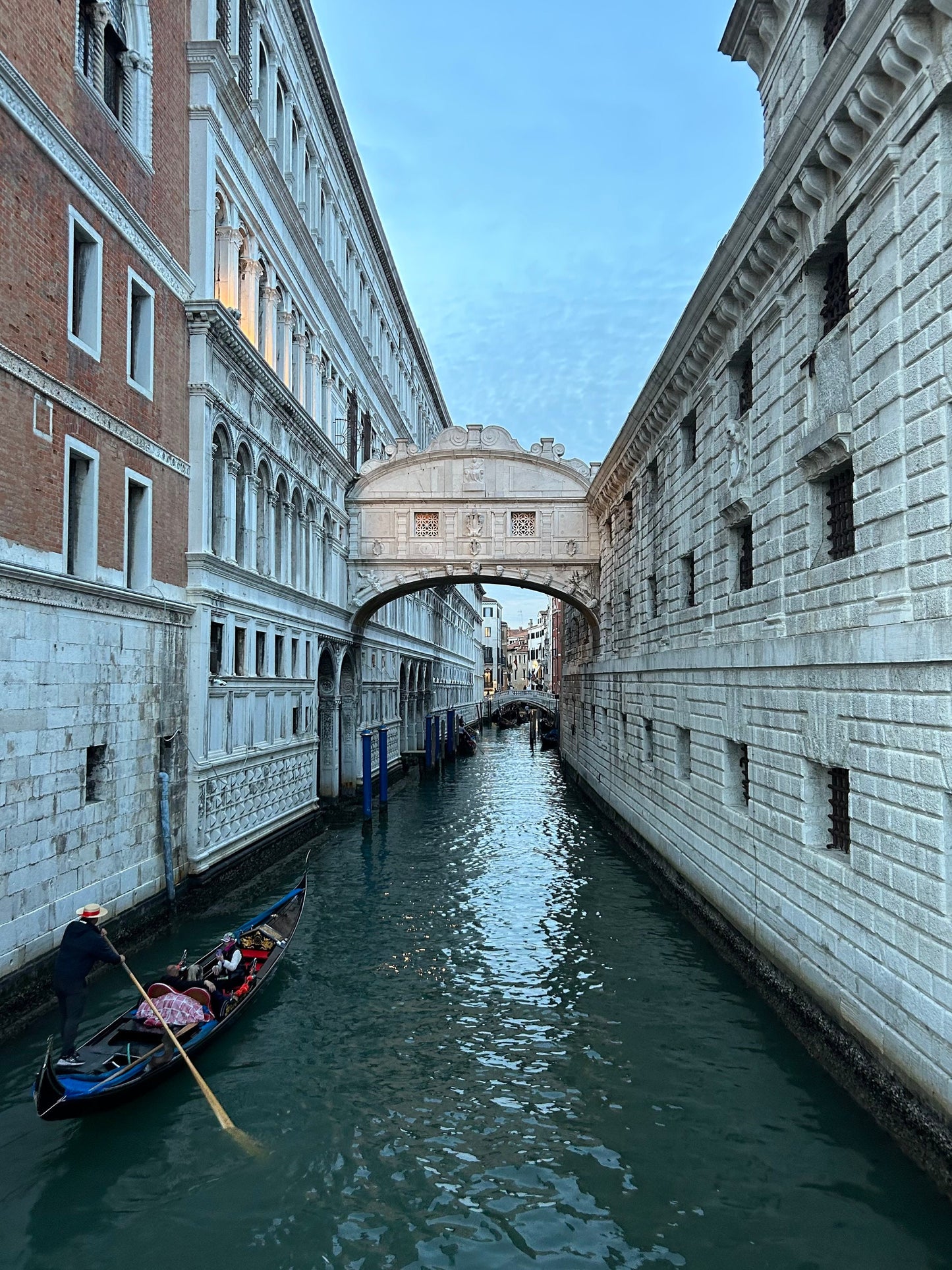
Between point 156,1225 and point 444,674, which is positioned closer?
point 156,1225

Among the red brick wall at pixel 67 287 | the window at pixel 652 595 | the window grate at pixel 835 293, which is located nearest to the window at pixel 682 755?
the window at pixel 652 595

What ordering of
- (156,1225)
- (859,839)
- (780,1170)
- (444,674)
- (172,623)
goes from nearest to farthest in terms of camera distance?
(156,1225)
(780,1170)
(859,839)
(172,623)
(444,674)

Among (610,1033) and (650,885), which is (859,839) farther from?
(650,885)

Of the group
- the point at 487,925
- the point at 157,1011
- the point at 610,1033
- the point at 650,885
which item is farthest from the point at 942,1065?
the point at 650,885

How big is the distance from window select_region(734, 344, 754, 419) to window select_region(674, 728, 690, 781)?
5275mm

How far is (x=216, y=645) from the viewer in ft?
48.9

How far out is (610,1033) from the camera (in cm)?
931

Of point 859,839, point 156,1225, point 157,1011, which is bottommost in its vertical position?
point 156,1225

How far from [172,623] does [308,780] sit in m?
8.36

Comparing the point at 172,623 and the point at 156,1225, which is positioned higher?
the point at 172,623

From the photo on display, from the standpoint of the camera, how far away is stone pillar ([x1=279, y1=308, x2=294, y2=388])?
18.9 m

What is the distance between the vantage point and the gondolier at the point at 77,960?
775 centimetres

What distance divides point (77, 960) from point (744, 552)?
8.95 metres

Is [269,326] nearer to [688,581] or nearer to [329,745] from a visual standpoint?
[688,581]
